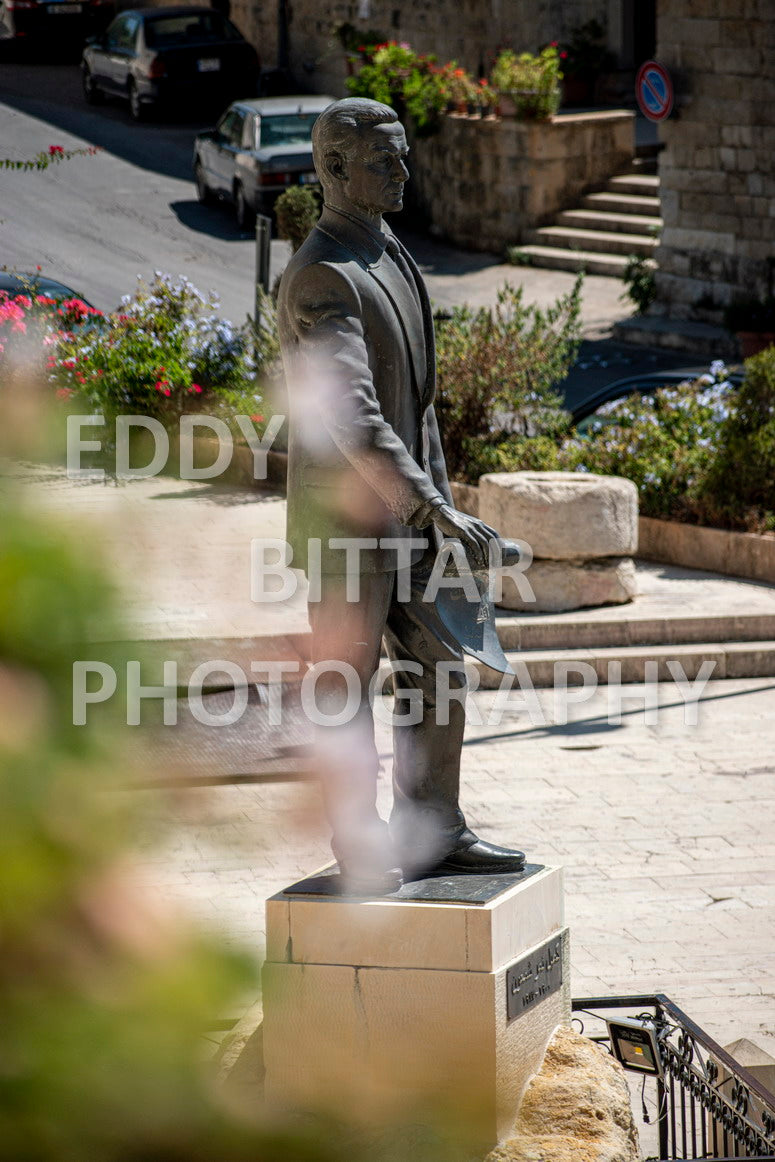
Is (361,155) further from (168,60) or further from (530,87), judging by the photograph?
(168,60)

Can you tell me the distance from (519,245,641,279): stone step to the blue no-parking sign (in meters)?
2.60

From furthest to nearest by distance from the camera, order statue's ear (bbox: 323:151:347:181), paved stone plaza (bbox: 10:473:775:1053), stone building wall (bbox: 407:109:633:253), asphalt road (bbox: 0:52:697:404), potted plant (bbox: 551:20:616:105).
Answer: potted plant (bbox: 551:20:616:105), stone building wall (bbox: 407:109:633:253), asphalt road (bbox: 0:52:697:404), paved stone plaza (bbox: 10:473:775:1053), statue's ear (bbox: 323:151:347:181)

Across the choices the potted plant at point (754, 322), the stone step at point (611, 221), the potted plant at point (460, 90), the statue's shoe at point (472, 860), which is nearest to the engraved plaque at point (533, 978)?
the statue's shoe at point (472, 860)

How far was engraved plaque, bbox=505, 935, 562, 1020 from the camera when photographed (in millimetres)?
4562

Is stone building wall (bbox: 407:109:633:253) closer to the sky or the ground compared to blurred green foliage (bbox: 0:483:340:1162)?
closer to the sky

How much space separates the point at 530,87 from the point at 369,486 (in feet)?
67.1

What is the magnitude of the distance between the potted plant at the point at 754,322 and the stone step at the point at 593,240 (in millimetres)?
4207

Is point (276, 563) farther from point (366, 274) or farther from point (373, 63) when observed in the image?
point (373, 63)

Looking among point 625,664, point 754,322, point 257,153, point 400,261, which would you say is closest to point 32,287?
point 625,664

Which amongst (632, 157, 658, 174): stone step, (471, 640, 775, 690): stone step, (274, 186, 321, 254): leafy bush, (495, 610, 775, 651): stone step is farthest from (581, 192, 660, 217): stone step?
(471, 640, 775, 690): stone step

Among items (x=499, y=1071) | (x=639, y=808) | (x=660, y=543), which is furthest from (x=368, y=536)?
(x=660, y=543)

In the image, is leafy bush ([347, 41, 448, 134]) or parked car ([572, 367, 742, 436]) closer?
parked car ([572, 367, 742, 436])

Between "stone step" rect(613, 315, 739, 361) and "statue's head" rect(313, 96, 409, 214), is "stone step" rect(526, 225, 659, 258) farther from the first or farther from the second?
"statue's head" rect(313, 96, 409, 214)

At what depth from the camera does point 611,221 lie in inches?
933
